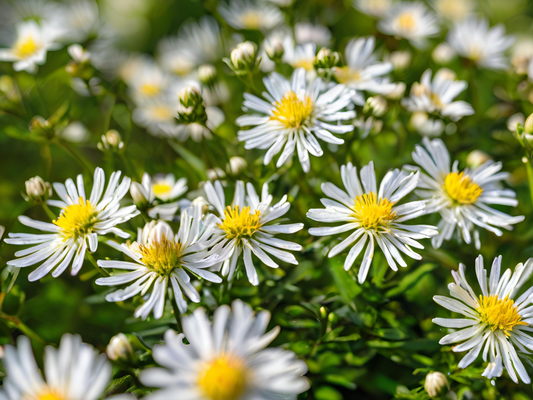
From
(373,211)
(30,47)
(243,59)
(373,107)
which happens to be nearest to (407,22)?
(373,107)

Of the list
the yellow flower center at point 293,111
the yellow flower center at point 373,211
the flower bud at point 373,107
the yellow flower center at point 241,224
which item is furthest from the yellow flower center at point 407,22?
the yellow flower center at point 241,224

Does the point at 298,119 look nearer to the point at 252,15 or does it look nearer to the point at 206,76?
the point at 206,76

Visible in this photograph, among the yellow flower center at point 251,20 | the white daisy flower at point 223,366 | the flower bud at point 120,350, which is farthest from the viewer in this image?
the yellow flower center at point 251,20

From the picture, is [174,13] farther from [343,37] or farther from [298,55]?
[298,55]

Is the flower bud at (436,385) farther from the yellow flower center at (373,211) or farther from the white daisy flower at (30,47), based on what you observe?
the white daisy flower at (30,47)

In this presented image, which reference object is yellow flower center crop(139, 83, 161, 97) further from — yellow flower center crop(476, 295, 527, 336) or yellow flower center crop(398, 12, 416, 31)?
yellow flower center crop(476, 295, 527, 336)

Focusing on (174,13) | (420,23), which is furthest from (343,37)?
(174,13)
